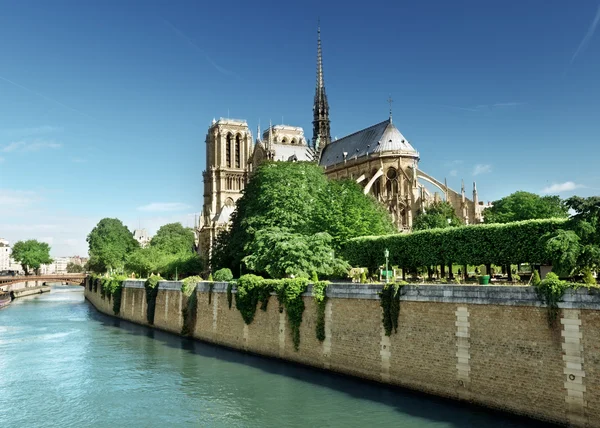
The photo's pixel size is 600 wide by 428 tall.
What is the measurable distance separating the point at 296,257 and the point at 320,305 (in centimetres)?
762

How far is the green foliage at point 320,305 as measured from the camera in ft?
79.8

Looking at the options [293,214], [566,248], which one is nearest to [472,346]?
[566,248]

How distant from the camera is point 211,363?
27.4m

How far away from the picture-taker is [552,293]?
16000mm

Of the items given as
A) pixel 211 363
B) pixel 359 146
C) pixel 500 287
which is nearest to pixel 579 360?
pixel 500 287

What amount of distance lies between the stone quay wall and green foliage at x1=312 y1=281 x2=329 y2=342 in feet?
0.77

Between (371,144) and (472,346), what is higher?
(371,144)

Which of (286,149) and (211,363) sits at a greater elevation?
(286,149)

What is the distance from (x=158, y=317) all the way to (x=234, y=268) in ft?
20.8

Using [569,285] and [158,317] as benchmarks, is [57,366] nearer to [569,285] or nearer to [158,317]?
[158,317]

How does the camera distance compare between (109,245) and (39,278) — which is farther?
(109,245)

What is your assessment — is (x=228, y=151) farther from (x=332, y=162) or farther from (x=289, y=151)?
(x=332, y=162)

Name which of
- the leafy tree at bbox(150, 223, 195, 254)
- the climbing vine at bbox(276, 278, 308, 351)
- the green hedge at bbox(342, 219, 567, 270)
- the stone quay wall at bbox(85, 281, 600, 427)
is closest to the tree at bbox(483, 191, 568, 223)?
the green hedge at bbox(342, 219, 567, 270)

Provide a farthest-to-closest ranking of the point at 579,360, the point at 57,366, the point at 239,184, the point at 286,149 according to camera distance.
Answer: the point at 239,184 < the point at 286,149 < the point at 57,366 < the point at 579,360
